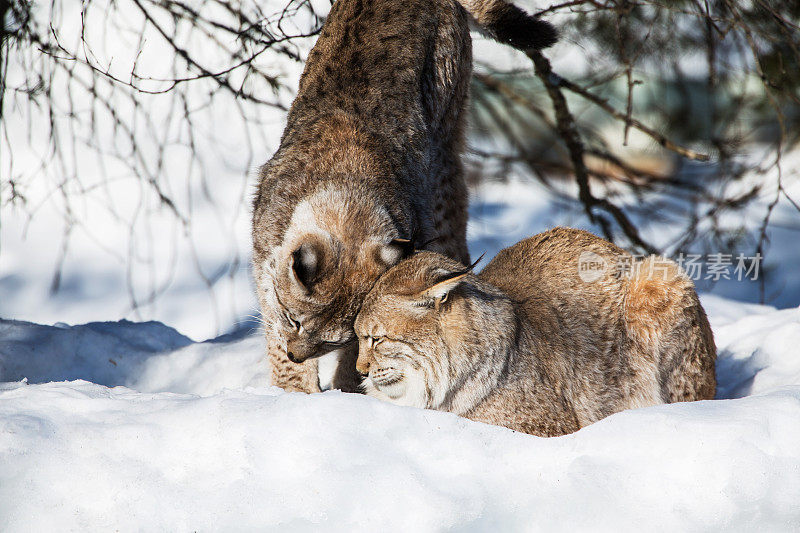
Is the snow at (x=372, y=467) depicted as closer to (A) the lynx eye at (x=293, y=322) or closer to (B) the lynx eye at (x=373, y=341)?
(B) the lynx eye at (x=373, y=341)

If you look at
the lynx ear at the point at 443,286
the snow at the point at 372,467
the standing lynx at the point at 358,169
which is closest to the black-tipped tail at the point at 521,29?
the standing lynx at the point at 358,169

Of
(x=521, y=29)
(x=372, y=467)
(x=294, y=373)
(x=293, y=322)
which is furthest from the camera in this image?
(x=521, y=29)

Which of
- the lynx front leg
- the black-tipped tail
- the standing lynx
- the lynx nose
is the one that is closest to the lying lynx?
the lynx nose

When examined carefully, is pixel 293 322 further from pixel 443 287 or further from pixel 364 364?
pixel 443 287

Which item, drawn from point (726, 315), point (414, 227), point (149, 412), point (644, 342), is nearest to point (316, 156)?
point (414, 227)

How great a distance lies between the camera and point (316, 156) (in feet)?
10.5

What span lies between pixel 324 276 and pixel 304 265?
9cm

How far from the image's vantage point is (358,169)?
10.3 feet

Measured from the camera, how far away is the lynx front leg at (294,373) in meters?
3.14

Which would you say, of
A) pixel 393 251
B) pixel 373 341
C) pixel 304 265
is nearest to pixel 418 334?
pixel 373 341

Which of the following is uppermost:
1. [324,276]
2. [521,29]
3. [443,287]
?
[521,29]

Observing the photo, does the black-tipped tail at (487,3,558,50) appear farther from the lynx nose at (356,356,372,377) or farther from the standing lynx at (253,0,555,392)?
the lynx nose at (356,356,372,377)

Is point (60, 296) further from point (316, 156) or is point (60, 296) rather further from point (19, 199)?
point (316, 156)

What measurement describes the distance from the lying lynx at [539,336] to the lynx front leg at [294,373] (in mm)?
589
